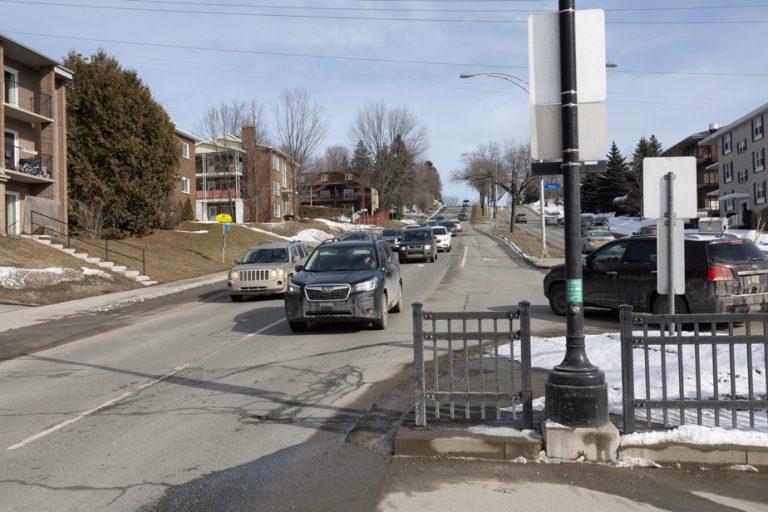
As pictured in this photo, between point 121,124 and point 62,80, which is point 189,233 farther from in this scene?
point 62,80

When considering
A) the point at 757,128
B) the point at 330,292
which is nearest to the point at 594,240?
the point at 757,128

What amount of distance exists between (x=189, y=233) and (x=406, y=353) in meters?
30.4

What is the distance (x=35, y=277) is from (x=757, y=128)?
174ft

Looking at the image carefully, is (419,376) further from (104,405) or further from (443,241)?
(443,241)

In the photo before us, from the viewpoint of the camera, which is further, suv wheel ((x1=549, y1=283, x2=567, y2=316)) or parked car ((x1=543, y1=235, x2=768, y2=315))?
suv wheel ((x1=549, y1=283, x2=567, y2=316))

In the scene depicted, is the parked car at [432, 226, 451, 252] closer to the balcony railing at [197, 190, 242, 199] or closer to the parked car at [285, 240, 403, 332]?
the parked car at [285, 240, 403, 332]

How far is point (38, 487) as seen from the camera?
185 inches

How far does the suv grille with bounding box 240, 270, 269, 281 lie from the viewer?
17781 millimetres

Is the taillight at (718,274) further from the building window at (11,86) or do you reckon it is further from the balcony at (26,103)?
the building window at (11,86)

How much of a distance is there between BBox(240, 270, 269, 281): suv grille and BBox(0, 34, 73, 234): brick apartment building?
46.6ft

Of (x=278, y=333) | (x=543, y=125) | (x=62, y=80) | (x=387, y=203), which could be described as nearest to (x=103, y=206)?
(x=62, y=80)

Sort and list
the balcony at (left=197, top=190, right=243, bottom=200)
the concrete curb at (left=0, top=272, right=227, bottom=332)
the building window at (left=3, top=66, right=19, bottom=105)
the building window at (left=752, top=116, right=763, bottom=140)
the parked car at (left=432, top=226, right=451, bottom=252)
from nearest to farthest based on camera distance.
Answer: the concrete curb at (left=0, top=272, right=227, bottom=332) → the building window at (left=3, top=66, right=19, bottom=105) → the parked car at (left=432, top=226, right=451, bottom=252) → the building window at (left=752, top=116, right=763, bottom=140) → the balcony at (left=197, top=190, right=243, bottom=200)

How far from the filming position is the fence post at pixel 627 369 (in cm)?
508

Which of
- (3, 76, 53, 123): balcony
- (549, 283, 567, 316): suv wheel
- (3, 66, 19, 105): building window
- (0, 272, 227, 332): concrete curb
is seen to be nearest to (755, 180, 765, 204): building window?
(549, 283, 567, 316): suv wheel
